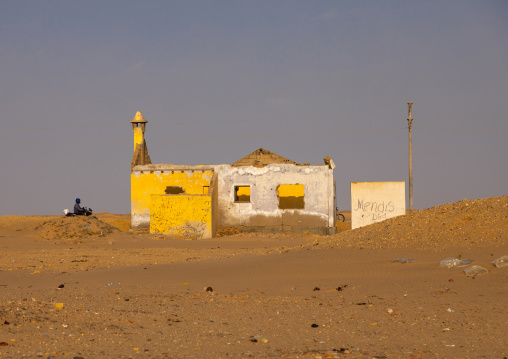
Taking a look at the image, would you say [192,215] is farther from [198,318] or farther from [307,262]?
[198,318]

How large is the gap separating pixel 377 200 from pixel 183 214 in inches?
382

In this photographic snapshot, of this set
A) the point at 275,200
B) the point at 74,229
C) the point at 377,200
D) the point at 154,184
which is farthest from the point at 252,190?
the point at 74,229

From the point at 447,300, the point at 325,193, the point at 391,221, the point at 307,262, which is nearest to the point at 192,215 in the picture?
the point at 325,193

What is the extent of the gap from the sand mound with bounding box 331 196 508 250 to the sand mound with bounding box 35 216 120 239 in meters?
13.5

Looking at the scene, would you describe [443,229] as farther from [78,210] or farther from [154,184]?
[78,210]

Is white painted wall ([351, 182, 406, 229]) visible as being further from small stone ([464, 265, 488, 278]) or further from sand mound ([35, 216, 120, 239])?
small stone ([464, 265, 488, 278])

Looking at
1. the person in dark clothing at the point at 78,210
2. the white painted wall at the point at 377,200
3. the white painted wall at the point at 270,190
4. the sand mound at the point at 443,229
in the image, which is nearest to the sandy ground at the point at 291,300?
the sand mound at the point at 443,229

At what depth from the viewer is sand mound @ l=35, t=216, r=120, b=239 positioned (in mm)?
26578

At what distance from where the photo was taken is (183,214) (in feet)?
89.4

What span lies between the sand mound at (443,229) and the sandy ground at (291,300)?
0.15 feet

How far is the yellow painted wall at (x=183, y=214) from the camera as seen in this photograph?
2722 centimetres

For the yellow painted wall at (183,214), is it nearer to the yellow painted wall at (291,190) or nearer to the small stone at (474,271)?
the yellow painted wall at (291,190)

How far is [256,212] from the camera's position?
31.4 metres

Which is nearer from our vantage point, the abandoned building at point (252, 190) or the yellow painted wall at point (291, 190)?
the abandoned building at point (252, 190)
